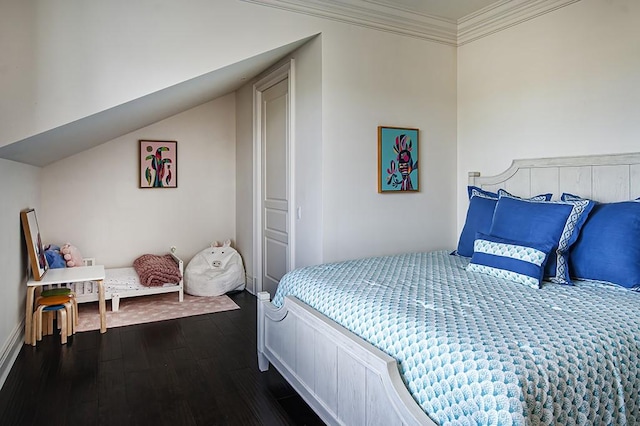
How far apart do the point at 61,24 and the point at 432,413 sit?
278cm

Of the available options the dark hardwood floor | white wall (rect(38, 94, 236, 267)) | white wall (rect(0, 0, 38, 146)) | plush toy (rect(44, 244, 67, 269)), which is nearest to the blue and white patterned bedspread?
the dark hardwood floor

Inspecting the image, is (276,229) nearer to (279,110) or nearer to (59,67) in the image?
(279,110)

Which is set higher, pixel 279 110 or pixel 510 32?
pixel 510 32

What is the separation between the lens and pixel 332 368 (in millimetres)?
1948

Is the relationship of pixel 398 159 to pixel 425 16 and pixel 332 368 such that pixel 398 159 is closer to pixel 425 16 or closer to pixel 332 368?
pixel 425 16

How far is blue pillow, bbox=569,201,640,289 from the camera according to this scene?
2.21m

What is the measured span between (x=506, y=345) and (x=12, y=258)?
3225mm

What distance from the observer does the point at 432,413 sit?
1414 mm

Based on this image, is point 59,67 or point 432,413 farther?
point 59,67

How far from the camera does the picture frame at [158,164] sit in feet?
15.8

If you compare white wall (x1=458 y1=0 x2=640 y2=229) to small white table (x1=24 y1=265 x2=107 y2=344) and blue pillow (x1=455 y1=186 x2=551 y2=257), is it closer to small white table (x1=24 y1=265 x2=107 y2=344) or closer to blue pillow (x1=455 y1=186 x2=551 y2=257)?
blue pillow (x1=455 y1=186 x2=551 y2=257)

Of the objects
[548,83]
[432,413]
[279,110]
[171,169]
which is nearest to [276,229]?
[279,110]

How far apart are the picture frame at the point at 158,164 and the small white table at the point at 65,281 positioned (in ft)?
4.68

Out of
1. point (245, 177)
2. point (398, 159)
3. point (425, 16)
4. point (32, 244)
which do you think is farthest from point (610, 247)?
point (32, 244)
